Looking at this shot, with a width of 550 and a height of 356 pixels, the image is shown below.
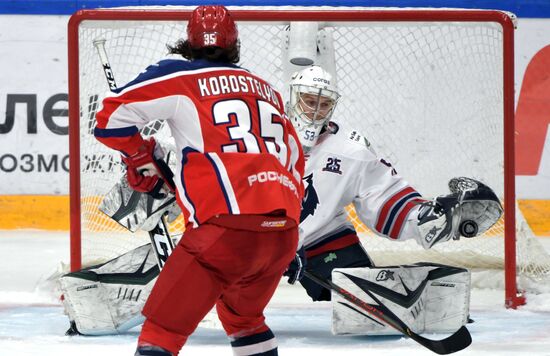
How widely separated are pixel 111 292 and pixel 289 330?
0.57 meters

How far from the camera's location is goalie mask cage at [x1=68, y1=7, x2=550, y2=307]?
417 cm

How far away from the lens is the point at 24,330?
3.75m

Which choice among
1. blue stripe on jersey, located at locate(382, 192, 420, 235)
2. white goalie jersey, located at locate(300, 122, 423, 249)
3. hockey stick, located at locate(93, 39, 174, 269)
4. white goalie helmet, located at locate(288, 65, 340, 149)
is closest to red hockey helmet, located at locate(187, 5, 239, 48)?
hockey stick, located at locate(93, 39, 174, 269)

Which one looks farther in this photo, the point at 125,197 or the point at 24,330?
the point at 24,330

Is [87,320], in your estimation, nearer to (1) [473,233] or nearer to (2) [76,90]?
(2) [76,90]

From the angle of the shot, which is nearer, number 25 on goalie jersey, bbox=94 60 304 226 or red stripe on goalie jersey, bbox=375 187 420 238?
number 25 on goalie jersey, bbox=94 60 304 226

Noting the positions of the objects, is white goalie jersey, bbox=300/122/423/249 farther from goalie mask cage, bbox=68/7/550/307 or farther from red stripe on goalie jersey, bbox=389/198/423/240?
goalie mask cage, bbox=68/7/550/307

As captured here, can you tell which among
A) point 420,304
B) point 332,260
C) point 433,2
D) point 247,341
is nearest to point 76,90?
point 332,260

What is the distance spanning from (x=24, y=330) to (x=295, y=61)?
4.24 feet

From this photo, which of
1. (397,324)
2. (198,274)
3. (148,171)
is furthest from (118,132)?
(397,324)

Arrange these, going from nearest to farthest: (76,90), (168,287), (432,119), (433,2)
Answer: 1. (168,287)
2. (76,90)
3. (432,119)
4. (433,2)

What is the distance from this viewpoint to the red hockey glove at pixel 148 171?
9.29ft

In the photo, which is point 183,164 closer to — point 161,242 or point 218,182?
point 218,182

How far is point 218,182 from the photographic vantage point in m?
2.52
